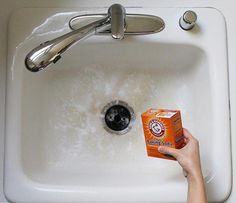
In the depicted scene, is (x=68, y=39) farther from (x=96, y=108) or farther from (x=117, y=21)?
(x=96, y=108)

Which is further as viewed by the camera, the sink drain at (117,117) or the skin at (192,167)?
the sink drain at (117,117)

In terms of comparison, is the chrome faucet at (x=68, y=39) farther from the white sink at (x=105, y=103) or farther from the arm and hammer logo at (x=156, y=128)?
the arm and hammer logo at (x=156, y=128)

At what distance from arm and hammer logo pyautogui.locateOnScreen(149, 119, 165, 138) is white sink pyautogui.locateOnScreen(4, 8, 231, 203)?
0.11 metres

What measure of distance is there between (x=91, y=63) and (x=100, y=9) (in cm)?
13

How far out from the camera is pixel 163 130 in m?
0.71

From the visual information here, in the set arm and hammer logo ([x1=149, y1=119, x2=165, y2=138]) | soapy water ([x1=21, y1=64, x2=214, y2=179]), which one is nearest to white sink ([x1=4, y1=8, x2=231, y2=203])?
soapy water ([x1=21, y1=64, x2=214, y2=179])

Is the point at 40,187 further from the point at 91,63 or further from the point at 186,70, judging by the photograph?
the point at 186,70

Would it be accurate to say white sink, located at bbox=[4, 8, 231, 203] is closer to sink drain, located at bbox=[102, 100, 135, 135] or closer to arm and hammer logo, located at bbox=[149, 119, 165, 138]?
sink drain, located at bbox=[102, 100, 135, 135]

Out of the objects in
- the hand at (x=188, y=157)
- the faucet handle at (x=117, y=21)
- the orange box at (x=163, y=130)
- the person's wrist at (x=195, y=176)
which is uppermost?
the faucet handle at (x=117, y=21)

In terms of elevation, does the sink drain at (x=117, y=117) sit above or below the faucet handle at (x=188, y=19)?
below

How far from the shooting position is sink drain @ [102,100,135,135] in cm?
87

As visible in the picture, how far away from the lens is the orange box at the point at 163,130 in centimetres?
70

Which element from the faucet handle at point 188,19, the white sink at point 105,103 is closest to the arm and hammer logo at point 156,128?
the white sink at point 105,103

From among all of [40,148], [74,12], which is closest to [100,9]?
[74,12]
